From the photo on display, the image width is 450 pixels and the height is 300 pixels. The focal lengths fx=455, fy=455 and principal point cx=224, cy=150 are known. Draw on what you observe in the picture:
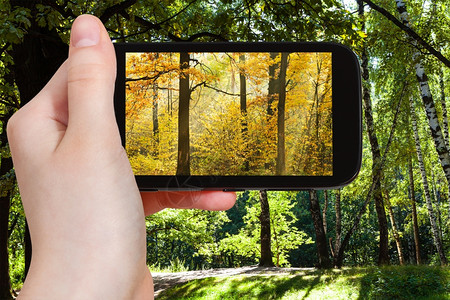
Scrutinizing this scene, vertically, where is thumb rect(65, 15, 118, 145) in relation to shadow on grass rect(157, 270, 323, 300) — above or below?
above

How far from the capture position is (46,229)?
114cm

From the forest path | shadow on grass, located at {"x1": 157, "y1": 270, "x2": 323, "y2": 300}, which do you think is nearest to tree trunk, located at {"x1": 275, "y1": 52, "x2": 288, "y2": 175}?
shadow on grass, located at {"x1": 157, "y1": 270, "x2": 323, "y2": 300}

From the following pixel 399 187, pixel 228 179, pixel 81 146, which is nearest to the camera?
pixel 81 146

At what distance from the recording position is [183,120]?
88.6 inches

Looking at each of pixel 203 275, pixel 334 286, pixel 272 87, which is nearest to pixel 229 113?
pixel 272 87

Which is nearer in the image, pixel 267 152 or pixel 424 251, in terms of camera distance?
pixel 267 152

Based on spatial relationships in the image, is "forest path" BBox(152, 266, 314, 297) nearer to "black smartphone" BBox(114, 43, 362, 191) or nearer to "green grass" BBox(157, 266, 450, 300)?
"green grass" BBox(157, 266, 450, 300)

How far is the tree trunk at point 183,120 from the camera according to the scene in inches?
81.3

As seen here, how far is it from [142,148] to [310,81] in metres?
0.92

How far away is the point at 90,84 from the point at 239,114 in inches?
48.2

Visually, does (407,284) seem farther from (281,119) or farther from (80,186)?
(80,186)

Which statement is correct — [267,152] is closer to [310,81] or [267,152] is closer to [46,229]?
[310,81]

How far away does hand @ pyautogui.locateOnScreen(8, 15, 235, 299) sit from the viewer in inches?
43.3

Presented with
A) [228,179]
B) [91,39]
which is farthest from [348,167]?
[91,39]
